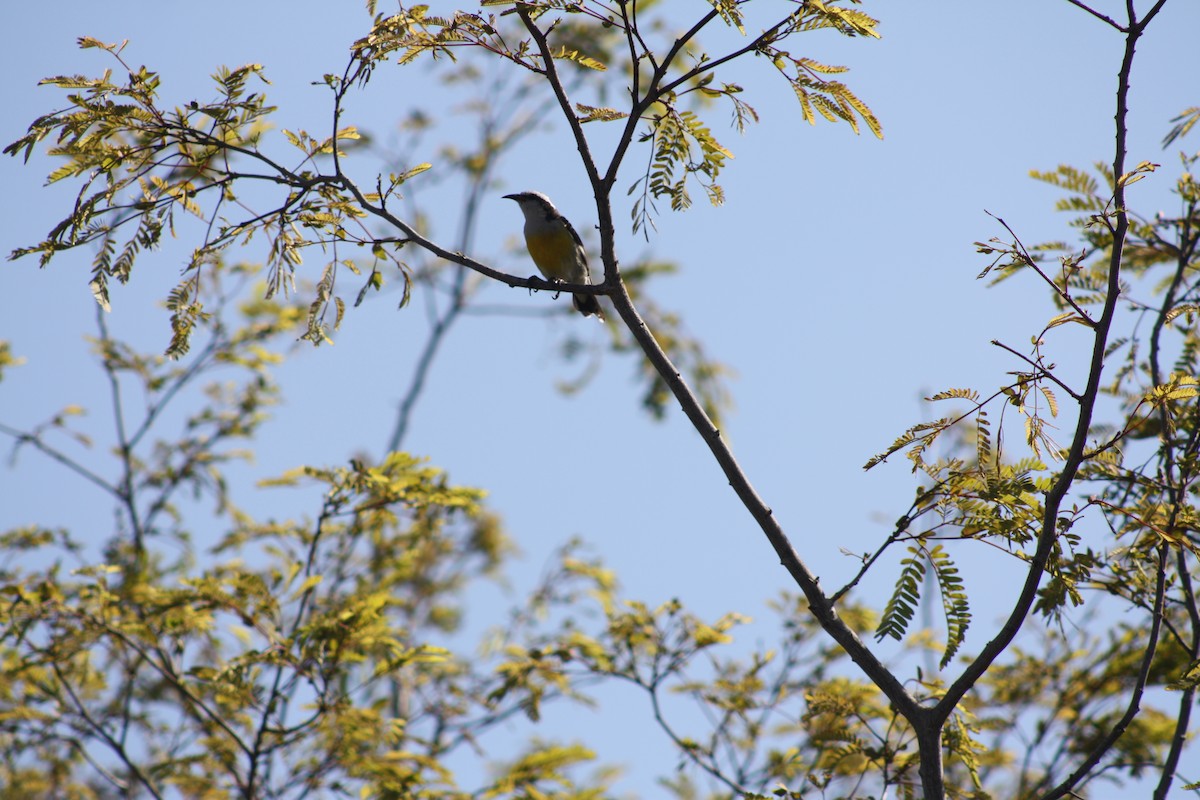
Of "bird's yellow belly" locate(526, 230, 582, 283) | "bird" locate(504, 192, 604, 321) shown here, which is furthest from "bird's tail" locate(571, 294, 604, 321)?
"bird's yellow belly" locate(526, 230, 582, 283)

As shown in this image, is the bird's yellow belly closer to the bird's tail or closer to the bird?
the bird

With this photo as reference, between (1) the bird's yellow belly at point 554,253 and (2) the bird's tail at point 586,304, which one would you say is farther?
(2) the bird's tail at point 586,304

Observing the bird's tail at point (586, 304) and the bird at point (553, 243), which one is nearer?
the bird at point (553, 243)

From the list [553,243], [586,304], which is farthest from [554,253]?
[586,304]

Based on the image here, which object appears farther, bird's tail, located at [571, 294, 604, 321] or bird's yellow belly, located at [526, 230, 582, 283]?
bird's tail, located at [571, 294, 604, 321]

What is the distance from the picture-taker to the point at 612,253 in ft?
8.89

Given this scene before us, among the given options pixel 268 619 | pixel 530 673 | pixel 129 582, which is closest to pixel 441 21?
pixel 268 619

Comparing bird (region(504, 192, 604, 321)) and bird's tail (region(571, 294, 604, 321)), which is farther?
bird's tail (region(571, 294, 604, 321))

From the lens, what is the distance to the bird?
6582 mm

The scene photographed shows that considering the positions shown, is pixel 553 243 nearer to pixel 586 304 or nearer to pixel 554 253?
pixel 554 253

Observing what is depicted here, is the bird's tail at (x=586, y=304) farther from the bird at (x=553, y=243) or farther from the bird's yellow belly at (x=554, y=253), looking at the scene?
the bird's yellow belly at (x=554, y=253)

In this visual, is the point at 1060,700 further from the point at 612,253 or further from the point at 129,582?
the point at 129,582

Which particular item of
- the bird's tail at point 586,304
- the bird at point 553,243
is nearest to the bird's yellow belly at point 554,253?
the bird at point 553,243

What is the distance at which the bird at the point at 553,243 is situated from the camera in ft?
21.6
